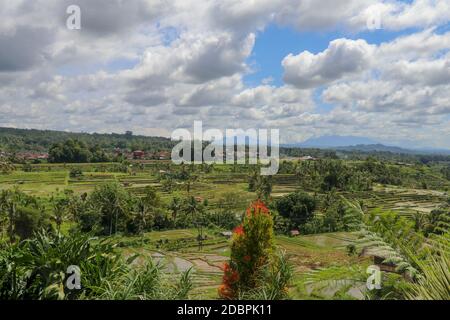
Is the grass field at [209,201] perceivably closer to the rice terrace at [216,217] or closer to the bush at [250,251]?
the rice terrace at [216,217]

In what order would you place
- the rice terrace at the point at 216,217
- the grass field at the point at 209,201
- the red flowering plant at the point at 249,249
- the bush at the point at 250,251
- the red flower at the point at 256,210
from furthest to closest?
the grass field at the point at 209,201, the red flower at the point at 256,210, the red flowering plant at the point at 249,249, the bush at the point at 250,251, the rice terrace at the point at 216,217

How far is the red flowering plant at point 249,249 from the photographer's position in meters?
11.5

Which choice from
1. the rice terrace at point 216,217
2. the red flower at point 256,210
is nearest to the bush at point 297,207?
the rice terrace at point 216,217

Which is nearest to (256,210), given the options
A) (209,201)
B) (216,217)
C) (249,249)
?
(249,249)

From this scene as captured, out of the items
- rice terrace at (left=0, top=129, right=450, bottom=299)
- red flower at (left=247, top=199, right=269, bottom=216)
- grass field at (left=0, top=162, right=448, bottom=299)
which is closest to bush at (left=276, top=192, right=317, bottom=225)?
rice terrace at (left=0, top=129, right=450, bottom=299)

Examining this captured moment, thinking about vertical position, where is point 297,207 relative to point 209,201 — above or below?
above

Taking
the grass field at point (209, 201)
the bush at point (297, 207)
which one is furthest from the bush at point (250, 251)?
the bush at point (297, 207)

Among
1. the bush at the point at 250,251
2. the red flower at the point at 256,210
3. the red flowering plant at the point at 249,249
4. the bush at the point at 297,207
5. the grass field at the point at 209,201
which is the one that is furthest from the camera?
the bush at the point at 297,207

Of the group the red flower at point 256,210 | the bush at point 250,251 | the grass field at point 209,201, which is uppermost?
the red flower at point 256,210

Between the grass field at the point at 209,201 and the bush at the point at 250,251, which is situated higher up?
the bush at the point at 250,251

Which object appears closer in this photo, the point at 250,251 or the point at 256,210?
the point at 250,251

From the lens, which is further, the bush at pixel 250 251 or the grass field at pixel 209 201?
the grass field at pixel 209 201

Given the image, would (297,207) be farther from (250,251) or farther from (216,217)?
(250,251)

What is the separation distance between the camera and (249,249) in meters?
12.0
